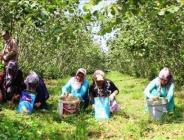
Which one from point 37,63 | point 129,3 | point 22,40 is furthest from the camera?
point 37,63

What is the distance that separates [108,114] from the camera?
381 inches

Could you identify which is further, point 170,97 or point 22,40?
point 22,40

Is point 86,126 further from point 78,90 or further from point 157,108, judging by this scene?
point 78,90

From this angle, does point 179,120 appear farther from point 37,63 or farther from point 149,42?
point 37,63

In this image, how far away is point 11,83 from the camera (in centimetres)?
1070

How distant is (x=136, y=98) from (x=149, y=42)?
186 inches

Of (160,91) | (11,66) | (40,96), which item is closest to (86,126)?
(40,96)

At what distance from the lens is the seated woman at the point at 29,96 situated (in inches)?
385

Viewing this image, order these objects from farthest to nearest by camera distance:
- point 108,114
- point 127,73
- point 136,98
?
point 127,73
point 136,98
point 108,114

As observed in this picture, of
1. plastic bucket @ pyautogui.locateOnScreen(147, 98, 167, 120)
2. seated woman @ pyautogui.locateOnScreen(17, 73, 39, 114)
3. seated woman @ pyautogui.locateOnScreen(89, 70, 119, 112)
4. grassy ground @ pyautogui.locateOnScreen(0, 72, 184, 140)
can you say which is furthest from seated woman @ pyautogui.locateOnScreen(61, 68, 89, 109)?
plastic bucket @ pyautogui.locateOnScreen(147, 98, 167, 120)

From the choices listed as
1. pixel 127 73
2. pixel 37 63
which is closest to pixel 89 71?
pixel 127 73

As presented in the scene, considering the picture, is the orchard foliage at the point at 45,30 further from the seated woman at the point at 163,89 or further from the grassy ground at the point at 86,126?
the seated woman at the point at 163,89

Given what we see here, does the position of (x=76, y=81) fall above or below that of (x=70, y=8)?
below

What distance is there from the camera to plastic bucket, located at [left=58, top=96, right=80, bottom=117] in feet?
31.7
